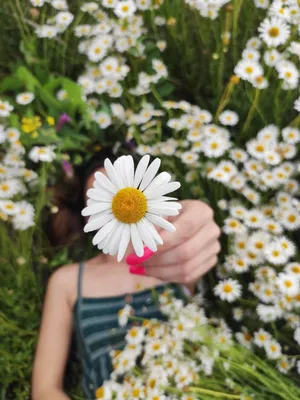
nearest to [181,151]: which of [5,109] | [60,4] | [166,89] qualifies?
[166,89]

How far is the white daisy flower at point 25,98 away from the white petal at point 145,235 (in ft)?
2.90

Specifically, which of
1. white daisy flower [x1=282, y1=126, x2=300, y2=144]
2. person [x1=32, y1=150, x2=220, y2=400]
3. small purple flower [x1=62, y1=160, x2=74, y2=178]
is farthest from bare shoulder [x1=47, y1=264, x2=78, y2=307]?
white daisy flower [x1=282, y1=126, x2=300, y2=144]

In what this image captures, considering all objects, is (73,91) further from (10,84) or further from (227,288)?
(227,288)

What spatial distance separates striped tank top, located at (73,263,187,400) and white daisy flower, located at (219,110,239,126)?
1.33ft

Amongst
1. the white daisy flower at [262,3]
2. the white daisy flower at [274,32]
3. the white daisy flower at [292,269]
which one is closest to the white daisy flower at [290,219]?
the white daisy flower at [292,269]

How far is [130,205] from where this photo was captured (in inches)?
17.8

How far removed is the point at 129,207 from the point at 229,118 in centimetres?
79

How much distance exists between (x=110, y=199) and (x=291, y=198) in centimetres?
75

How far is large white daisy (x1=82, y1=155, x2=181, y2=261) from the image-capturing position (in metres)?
0.45

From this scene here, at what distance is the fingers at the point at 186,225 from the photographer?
0.99 meters

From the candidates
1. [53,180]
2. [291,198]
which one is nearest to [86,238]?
[53,180]

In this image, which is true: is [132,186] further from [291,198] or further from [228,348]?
[291,198]

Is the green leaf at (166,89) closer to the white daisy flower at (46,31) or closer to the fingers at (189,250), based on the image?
the white daisy flower at (46,31)

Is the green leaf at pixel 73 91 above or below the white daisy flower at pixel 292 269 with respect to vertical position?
above
